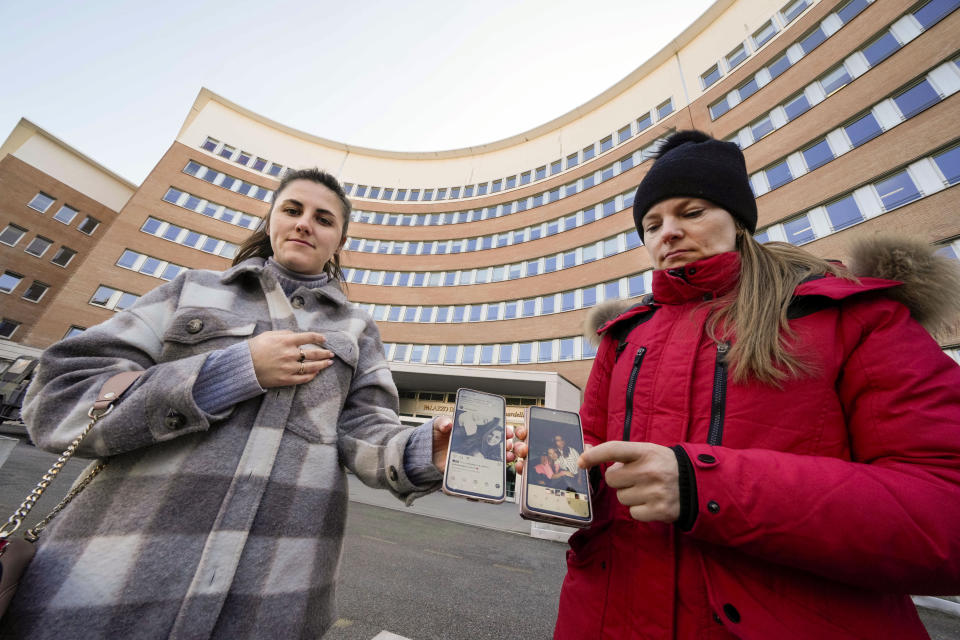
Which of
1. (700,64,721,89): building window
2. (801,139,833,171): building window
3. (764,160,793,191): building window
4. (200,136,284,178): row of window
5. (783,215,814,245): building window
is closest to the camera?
(783,215,814,245): building window

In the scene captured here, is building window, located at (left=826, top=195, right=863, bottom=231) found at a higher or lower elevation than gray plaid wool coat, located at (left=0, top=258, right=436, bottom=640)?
higher

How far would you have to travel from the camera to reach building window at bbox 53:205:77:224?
3070 centimetres

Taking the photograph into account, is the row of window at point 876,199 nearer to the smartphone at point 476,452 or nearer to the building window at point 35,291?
the smartphone at point 476,452

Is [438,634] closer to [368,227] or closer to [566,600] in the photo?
[566,600]

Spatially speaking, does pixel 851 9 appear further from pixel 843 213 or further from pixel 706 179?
pixel 706 179

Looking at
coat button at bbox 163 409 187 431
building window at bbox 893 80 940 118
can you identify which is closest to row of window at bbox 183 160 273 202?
Result: coat button at bbox 163 409 187 431

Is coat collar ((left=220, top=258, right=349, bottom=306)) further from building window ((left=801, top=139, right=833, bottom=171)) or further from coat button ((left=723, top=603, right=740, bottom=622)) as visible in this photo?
building window ((left=801, top=139, right=833, bottom=171))

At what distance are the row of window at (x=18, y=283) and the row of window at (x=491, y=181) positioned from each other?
56.0ft

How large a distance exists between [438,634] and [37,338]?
3016 centimetres

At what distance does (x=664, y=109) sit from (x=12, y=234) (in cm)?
4993

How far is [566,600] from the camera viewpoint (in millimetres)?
1595

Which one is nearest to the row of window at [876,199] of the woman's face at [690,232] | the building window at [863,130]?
the building window at [863,130]

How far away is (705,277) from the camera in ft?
5.62

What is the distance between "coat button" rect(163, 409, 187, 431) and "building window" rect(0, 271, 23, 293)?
146 feet
